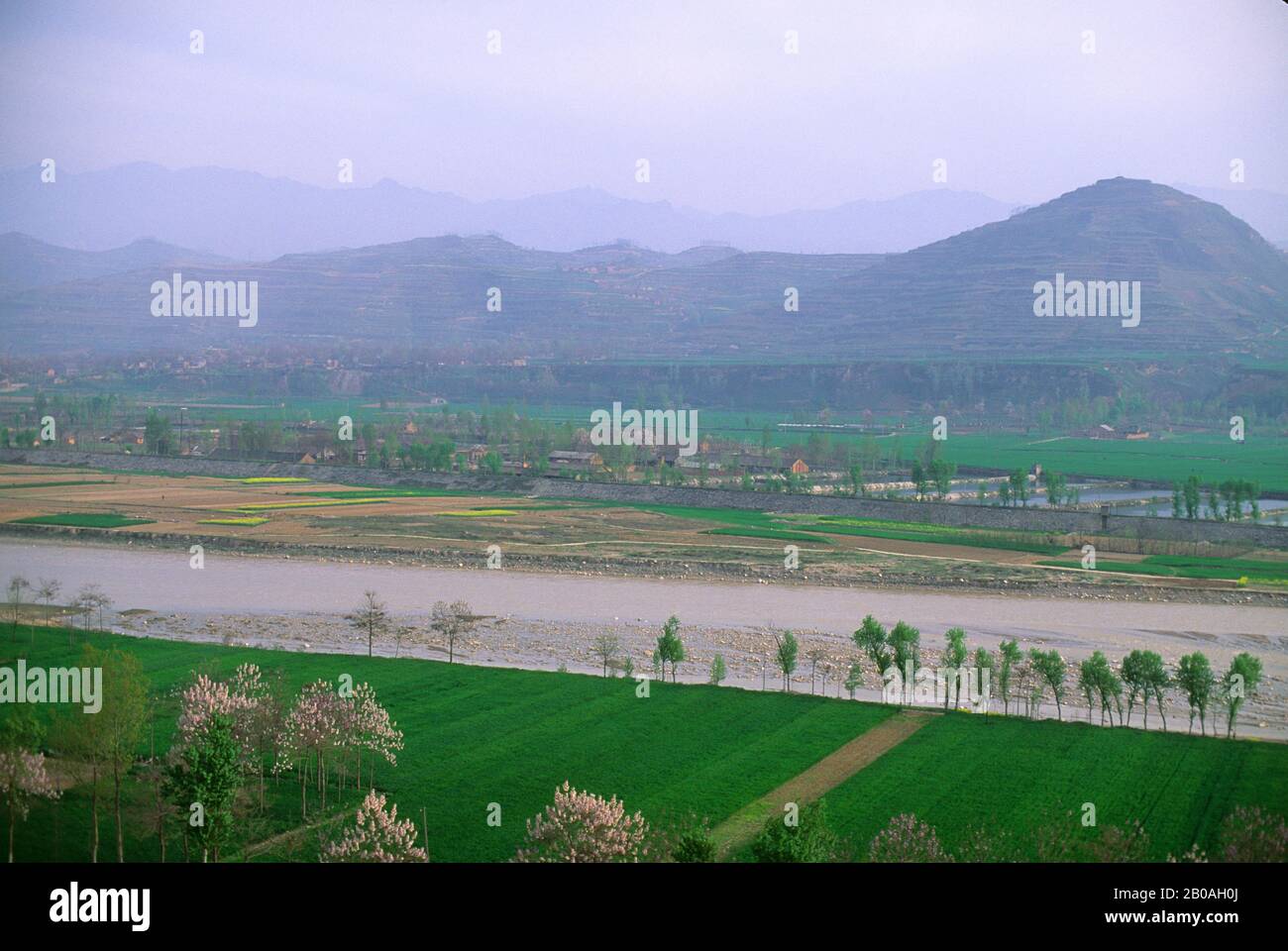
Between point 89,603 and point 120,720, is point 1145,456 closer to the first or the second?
point 89,603

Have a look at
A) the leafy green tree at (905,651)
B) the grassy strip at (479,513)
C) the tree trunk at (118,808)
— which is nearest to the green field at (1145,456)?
the grassy strip at (479,513)

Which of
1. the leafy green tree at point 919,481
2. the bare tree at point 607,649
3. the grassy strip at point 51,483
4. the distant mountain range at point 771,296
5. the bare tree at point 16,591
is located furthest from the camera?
the distant mountain range at point 771,296

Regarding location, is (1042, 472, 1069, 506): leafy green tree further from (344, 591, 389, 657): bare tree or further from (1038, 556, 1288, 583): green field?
(344, 591, 389, 657): bare tree

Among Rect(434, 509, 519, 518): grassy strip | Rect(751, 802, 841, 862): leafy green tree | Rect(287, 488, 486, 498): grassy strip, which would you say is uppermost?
Rect(287, 488, 486, 498): grassy strip

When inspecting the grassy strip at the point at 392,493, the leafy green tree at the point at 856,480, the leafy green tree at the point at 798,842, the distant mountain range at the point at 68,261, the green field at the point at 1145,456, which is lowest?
the leafy green tree at the point at 798,842

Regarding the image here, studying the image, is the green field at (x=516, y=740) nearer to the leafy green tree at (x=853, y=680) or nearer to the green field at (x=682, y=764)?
the green field at (x=682, y=764)

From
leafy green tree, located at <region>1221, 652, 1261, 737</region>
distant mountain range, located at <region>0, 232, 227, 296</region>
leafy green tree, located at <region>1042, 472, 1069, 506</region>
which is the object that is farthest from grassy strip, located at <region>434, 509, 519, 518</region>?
leafy green tree, located at <region>1221, 652, 1261, 737</region>

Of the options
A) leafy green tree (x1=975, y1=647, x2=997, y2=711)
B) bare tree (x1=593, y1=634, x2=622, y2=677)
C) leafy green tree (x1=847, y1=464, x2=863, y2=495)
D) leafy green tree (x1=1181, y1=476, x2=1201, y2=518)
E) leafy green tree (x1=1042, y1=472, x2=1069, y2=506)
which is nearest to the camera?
leafy green tree (x1=975, y1=647, x2=997, y2=711)

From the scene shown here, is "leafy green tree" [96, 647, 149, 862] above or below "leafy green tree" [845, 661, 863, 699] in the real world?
above

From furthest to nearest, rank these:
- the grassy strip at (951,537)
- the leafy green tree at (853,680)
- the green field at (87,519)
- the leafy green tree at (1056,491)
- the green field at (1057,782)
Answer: the leafy green tree at (1056,491) < the grassy strip at (951,537) < the green field at (87,519) < the leafy green tree at (853,680) < the green field at (1057,782)
